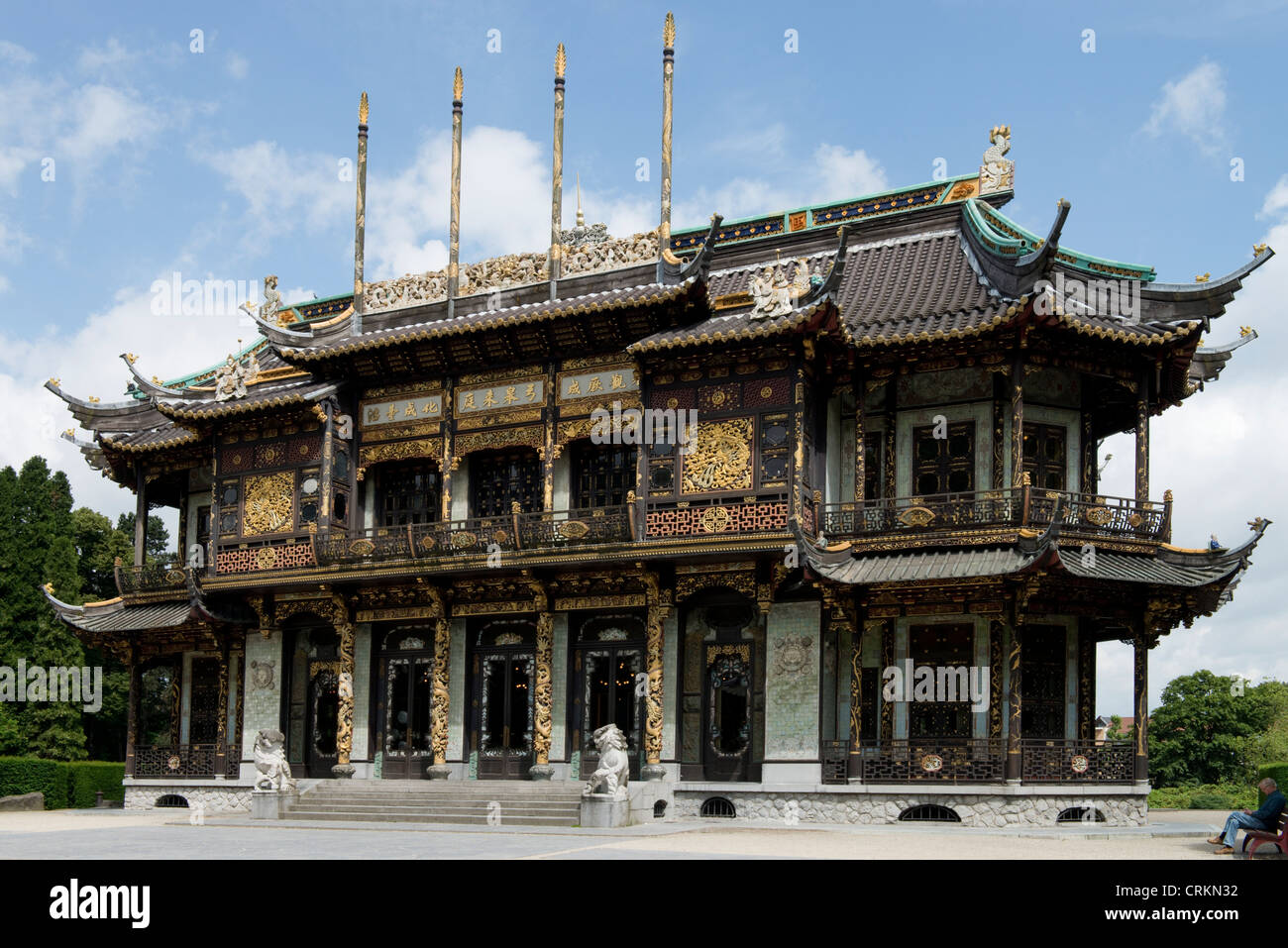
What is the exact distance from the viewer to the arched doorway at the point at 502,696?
26.2 meters

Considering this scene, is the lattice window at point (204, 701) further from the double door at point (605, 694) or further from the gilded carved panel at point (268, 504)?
the double door at point (605, 694)

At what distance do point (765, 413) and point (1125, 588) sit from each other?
21.5ft

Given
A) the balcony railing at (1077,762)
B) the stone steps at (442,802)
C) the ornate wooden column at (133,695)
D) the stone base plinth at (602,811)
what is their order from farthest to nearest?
the ornate wooden column at (133,695) → the stone steps at (442,802) → the balcony railing at (1077,762) → the stone base plinth at (602,811)

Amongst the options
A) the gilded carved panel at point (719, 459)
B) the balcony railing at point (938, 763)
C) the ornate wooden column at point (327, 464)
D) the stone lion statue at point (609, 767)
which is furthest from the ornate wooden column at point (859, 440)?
the ornate wooden column at point (327, 464)

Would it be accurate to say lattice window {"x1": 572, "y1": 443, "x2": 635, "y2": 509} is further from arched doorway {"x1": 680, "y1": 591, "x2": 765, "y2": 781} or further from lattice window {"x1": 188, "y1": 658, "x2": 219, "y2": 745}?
lattice window {"x1": 188, "y1": 658, "x2": 219, "y2": 745}

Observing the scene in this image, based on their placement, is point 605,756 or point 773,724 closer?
point 605,756

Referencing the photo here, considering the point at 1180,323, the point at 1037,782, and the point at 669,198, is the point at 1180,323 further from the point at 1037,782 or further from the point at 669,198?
the point at 669,198

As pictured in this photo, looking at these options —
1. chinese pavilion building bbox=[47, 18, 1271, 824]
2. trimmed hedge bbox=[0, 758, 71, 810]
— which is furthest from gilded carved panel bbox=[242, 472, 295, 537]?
trimmed hedge bbox=[0, 758, 71, 810]

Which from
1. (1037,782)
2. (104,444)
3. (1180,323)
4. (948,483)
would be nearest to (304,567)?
(104,444)

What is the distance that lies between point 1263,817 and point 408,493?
17920 millimetres

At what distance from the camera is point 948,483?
24.2 meters

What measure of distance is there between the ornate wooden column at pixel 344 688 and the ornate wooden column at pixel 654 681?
6432 millimetres

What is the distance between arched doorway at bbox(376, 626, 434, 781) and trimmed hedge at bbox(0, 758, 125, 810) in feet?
34.4

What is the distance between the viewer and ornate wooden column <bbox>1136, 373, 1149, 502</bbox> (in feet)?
76.8
